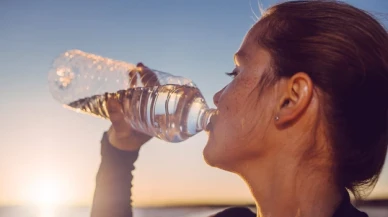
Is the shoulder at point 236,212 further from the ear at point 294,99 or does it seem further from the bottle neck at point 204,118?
the ear at point 294,99

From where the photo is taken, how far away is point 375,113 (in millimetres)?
593

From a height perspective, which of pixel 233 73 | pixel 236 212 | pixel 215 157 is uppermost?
pixel 233 73

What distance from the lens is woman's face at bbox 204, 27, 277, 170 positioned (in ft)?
1.93

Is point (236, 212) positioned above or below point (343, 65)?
below

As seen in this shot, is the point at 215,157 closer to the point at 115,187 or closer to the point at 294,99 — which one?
the point at 294,99

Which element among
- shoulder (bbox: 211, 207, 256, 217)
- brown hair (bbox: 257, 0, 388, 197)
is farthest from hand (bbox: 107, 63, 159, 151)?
brown hair (bbox: 257, 0, 388, 197)

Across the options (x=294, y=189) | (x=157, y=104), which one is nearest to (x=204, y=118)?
(x=157, y=104)

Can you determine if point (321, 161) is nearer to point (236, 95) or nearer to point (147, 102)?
point (236, 95)

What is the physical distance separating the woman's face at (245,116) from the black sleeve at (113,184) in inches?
8.8

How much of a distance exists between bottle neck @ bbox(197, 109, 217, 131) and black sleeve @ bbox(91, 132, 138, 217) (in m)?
0.13

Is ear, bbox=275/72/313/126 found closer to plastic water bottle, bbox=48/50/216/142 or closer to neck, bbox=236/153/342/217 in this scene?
neck, bbox=236/153/342/217

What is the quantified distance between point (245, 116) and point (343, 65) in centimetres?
13

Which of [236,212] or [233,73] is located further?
[236,212]

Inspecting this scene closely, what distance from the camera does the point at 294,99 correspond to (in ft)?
1.85
